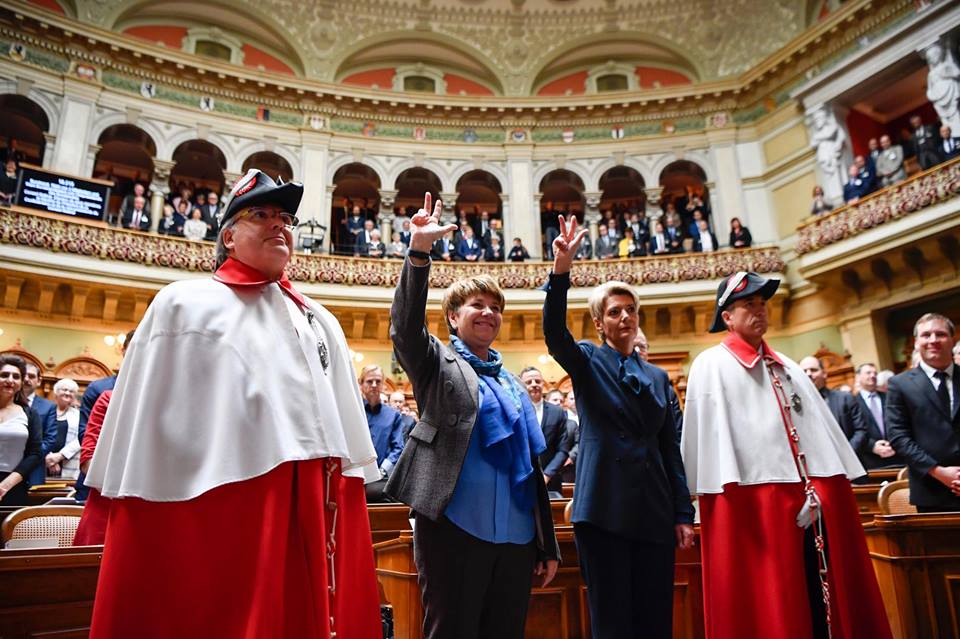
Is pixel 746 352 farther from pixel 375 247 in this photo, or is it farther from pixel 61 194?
pixel 61 194

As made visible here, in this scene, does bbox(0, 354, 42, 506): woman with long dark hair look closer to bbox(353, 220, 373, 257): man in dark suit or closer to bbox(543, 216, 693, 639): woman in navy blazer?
bbox(543, 216, 693, 639): woman in navy blazer

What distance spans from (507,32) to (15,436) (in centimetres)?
1504

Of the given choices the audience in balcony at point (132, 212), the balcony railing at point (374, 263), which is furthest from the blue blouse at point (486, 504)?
the audience in balcony at point (132, 212)

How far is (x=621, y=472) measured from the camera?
223 centimetres

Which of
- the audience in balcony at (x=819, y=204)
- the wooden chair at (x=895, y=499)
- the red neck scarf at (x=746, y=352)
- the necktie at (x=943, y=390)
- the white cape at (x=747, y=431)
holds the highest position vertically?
the audience in balcony at (x=819, y=204)

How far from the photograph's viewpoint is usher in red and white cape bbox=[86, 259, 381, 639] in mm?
1328

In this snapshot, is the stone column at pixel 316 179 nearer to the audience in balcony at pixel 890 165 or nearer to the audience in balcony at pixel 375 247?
the audience in balcony at pixel 375 247

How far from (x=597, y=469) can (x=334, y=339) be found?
1.07 meters

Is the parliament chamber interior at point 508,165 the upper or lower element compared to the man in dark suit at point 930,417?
upper

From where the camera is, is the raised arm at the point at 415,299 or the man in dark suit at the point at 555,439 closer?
the raised arm at the point at 415,299

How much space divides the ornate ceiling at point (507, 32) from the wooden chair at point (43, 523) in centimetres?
1390

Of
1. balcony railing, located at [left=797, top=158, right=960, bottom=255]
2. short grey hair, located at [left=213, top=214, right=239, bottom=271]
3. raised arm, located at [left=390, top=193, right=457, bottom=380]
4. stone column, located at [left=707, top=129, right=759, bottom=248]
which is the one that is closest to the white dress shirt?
raised arm, located at [left=390, top=193, right=457, bottom=380]

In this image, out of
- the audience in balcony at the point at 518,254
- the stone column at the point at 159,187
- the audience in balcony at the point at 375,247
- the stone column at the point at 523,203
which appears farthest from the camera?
the stone column at the point at 523,203

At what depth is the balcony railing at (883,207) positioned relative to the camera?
984 centimetres
